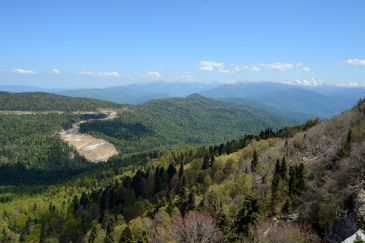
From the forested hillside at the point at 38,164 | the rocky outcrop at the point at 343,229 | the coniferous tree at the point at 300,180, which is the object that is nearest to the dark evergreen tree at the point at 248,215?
the rocky outcrop at the point at 343,229

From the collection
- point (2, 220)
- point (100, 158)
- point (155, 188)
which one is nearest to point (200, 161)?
point (155, 188)

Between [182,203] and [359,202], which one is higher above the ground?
[359,202]

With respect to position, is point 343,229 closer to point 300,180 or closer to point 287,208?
point 287,208

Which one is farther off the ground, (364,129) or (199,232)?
(364,129)

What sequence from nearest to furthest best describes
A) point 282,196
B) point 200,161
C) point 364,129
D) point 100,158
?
point 282,196 → point 364,129 → point 200,161 → point 100,158

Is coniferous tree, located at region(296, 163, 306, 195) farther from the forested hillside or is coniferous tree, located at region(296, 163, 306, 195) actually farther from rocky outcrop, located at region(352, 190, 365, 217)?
the forested hillside

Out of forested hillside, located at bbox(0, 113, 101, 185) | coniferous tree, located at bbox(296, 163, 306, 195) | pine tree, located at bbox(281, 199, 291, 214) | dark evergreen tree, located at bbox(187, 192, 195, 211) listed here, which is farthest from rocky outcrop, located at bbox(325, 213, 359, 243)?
forested hillside, located at bbox(0, 113, 101, 185)

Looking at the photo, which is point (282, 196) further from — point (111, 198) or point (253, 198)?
point (111, 198)

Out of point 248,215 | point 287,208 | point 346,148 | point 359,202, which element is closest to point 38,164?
point 248,215
